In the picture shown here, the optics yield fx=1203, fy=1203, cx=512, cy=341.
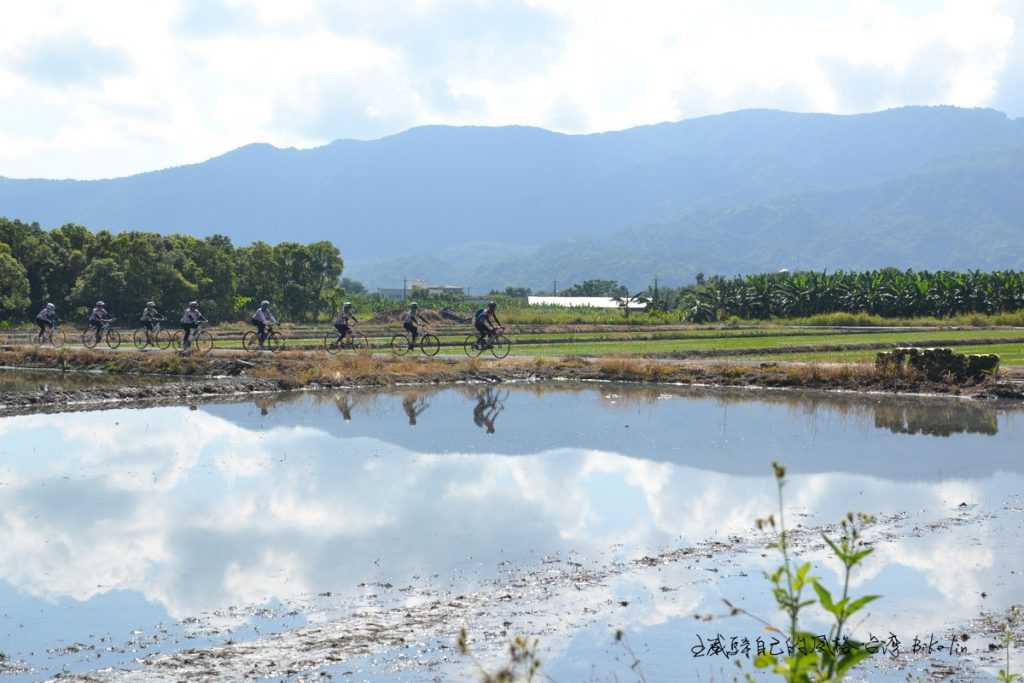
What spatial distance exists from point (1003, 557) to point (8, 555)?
1225cm

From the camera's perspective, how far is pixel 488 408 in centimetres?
3238

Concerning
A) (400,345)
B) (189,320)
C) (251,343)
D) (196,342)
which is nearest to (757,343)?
(400,345)

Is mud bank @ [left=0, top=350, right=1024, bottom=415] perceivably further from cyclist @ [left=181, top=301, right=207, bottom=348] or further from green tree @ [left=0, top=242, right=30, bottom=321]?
green tree @ [left=0, top=242, right=30, bottom=321]

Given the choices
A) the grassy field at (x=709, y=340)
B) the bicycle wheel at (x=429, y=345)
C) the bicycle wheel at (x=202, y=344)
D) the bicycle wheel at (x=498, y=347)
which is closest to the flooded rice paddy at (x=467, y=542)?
the bicycle wheel at (x=498, y=347)

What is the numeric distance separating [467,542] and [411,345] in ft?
104

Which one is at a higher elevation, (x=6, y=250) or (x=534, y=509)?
(x=6, y=250)

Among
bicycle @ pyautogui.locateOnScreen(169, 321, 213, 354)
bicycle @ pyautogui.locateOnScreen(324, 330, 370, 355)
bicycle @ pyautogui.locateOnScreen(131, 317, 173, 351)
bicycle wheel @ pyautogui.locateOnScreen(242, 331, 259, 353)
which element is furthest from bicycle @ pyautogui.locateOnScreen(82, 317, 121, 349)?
bicycle @ pyautogui.locateOnScreen(324, 330, 370, 355)

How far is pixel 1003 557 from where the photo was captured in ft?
48.3

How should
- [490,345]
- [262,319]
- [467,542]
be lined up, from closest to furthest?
[467,542] → [262,319] → [490,345]

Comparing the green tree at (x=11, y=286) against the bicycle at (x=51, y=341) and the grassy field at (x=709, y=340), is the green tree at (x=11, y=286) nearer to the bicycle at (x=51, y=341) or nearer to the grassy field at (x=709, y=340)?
the grassy field at (x=709, y=340)

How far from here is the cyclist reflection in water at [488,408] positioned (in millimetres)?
28734

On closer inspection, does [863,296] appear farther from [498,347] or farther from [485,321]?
[485,321]

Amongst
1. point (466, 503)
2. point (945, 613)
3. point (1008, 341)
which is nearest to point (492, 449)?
point (466, 503)

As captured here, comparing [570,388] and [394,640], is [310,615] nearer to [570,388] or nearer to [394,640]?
[394,640]
